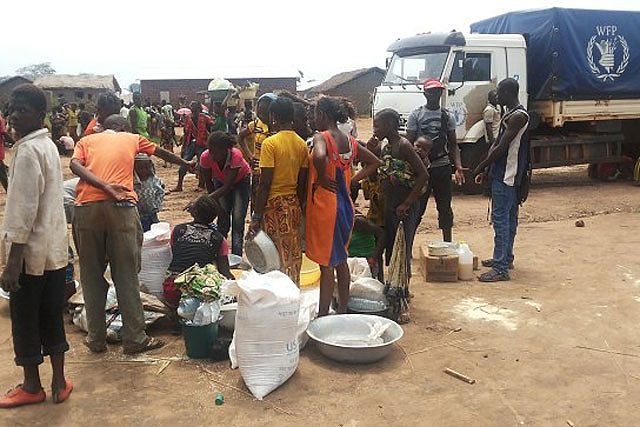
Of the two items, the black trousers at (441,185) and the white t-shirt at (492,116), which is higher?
the white t-shirt at (492,116)

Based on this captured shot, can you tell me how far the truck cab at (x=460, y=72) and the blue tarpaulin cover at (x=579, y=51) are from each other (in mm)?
496

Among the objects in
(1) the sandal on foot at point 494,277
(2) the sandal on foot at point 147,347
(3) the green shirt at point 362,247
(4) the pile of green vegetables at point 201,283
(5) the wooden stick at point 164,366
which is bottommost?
(1) the sandal on foot at point 494,277

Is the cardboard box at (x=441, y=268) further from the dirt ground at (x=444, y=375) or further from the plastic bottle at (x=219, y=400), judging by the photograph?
the plastic bottle at (x=219, y=400)

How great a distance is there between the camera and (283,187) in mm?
3945

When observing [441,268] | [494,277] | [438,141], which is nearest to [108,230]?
[441,268]

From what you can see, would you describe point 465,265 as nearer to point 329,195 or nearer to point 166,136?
point 329,195

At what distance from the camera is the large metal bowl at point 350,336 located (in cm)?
367

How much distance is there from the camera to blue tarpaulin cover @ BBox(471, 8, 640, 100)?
10.5 metres

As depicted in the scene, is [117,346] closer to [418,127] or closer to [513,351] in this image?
[513,351]

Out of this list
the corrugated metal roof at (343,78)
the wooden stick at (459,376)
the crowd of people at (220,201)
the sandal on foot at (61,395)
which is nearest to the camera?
the crowd of people at (220,201)

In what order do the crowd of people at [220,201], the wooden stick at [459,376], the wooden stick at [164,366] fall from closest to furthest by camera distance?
the crowd of people at [220,201] → the wooden stick at [459,376] → the wooden stick at [164,366]

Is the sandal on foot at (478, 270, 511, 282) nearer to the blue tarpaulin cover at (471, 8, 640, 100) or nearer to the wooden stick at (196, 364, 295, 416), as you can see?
the wooden stick at (196, 364, 295, 416)

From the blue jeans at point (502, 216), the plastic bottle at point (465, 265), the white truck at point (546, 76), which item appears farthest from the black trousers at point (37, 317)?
the white truck at point (546, 76)

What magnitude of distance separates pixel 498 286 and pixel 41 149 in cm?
388
